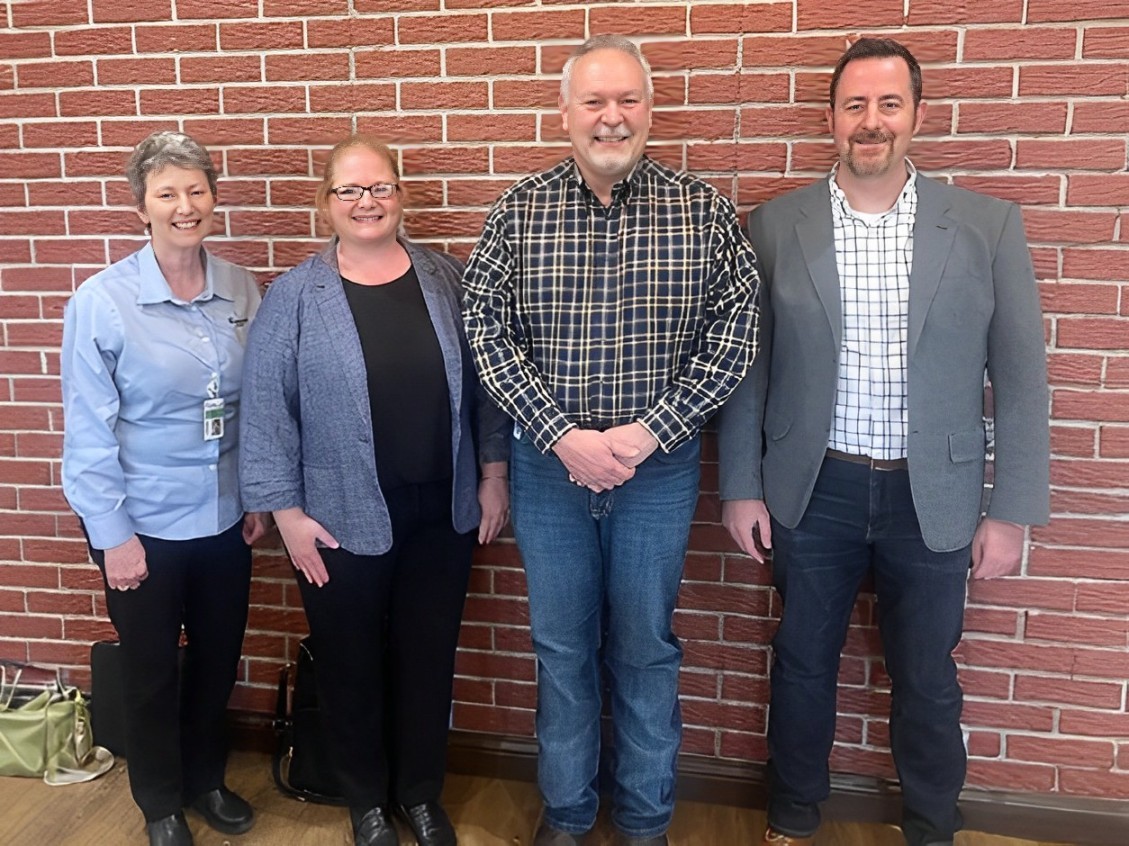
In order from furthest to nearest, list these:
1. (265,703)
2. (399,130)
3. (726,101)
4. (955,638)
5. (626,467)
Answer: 1. (265,703)
2. (399,130)
3. (726,101)
4. (955,638)
5. (626,467)

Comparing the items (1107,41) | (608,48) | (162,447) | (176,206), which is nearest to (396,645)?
(162,447)

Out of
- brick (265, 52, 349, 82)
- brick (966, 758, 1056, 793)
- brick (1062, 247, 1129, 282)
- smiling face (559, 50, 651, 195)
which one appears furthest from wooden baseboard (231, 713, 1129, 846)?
brick (265, 52, 349, 82)

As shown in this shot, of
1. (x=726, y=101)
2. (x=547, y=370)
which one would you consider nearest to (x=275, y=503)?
(x=547, y=370)

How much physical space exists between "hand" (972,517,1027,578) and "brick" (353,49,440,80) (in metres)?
1.77

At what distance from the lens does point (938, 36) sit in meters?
2.21

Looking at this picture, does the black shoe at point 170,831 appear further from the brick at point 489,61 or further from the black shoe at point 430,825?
the brick at point 489,61

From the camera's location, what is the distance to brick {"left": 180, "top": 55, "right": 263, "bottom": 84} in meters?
2.54

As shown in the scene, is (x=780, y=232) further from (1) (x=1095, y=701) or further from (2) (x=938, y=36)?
(1) (x=1095, y=701)

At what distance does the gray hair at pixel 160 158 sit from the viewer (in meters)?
2.16

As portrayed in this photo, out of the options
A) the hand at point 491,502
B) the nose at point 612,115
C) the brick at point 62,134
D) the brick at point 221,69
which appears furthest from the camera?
the brick at point 62,134

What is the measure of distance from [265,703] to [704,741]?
133cm

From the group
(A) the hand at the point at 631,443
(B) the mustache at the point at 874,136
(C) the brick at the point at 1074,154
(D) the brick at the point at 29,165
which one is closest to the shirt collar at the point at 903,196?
(B) the mustache at the point at 874,136

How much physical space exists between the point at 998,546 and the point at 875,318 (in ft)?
2.02

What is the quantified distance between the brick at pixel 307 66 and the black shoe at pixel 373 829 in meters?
1.91
